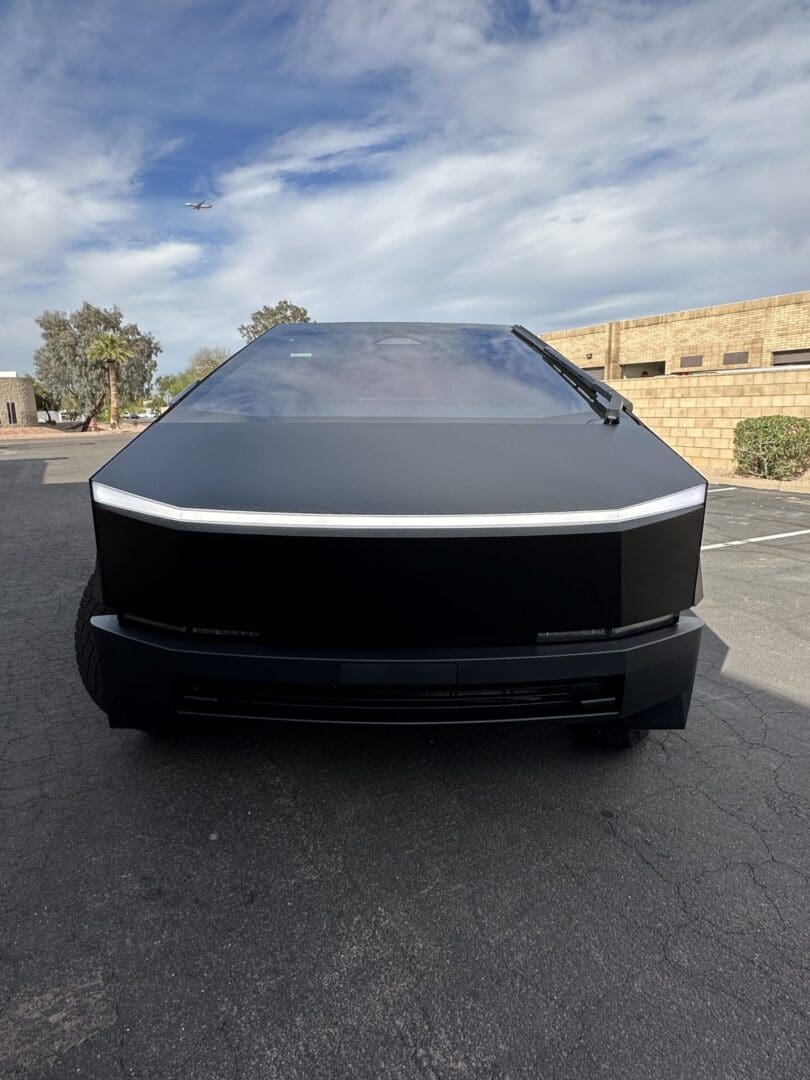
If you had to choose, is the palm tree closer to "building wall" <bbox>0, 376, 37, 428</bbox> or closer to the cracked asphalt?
"building wall" <bbox>0, 376, 37, 428</bbox>

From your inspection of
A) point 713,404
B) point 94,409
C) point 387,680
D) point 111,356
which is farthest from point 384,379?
point 94,409

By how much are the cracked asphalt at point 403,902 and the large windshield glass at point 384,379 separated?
117 cm

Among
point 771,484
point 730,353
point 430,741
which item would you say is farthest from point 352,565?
point 730,353

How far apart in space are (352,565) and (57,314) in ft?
205

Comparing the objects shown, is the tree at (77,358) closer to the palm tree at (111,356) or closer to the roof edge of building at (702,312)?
the palm tree at (111,356)

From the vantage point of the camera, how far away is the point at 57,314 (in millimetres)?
53375

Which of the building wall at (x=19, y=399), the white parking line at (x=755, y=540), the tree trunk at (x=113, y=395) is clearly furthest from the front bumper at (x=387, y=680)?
the building wall at (x=19, y=399)

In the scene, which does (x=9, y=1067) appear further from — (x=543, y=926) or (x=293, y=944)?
(x=543, y=926)

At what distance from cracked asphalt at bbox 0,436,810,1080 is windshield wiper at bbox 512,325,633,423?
1143mm

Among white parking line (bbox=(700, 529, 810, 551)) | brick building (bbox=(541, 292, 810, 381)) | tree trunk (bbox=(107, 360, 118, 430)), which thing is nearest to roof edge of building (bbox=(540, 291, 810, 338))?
brick building (bbox=(541, 292, 810, 381))

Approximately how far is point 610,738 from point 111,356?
2213 inches

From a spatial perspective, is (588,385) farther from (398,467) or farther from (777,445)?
(777,445)

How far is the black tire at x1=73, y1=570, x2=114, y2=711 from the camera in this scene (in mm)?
1868

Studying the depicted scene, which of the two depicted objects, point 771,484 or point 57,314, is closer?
point 771,484
